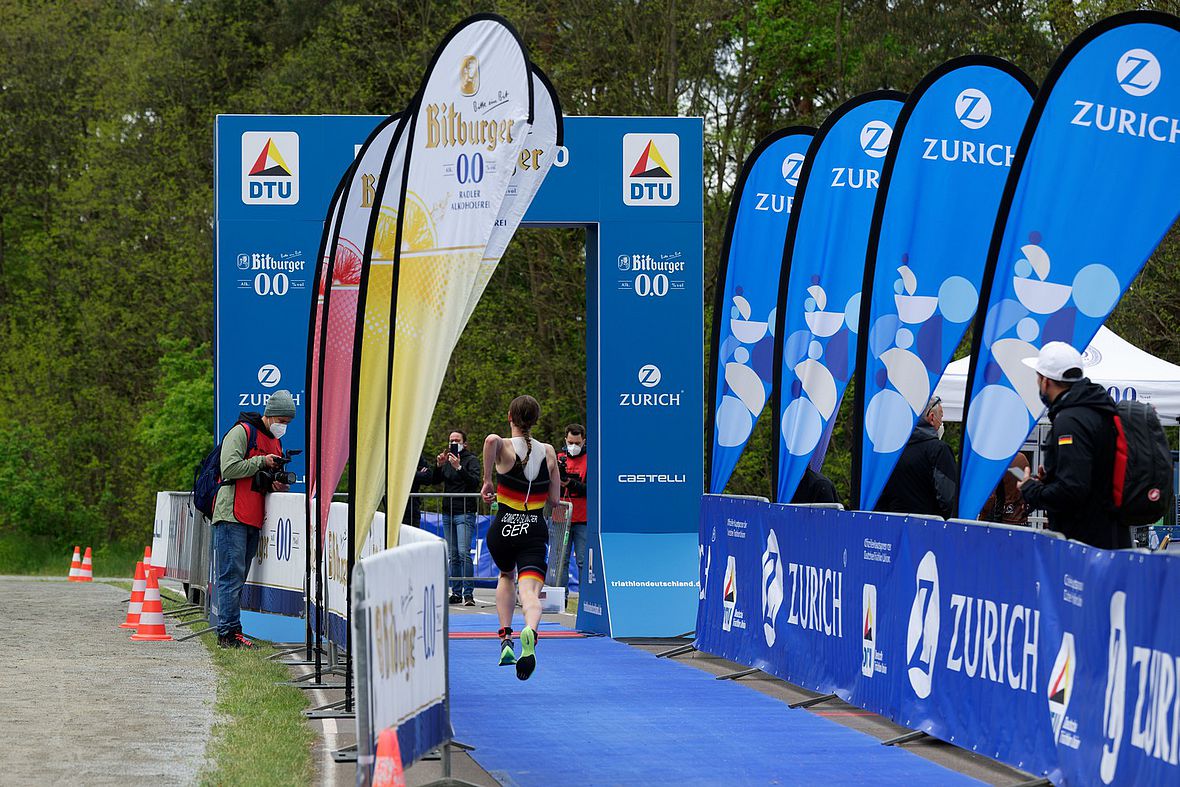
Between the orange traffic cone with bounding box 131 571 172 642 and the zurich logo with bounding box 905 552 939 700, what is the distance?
8.16 meters

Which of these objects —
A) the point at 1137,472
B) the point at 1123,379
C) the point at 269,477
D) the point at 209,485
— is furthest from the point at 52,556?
the point at 1137,472

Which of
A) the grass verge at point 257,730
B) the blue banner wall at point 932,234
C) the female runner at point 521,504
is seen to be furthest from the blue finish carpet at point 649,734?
the blue banner wall at point 932,234

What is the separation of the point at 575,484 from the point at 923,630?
10.8 meters

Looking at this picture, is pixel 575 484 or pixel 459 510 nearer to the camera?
pixel 575 484

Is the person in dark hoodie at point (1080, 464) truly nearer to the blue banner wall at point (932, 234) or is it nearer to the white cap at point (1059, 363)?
the white cap at point (1059, 363)

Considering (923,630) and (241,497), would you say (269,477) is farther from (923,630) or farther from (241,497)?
(923,630)

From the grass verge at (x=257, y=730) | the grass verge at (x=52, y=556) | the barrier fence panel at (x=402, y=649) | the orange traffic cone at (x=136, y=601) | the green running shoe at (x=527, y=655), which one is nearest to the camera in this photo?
the barrier fence panel at (x=402, y=649)

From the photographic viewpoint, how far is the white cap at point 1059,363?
28.7 ft

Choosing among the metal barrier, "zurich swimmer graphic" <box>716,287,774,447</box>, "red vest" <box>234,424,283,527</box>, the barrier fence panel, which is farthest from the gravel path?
Answer: "zurich swimmer graphic" <box>716,287,774,447</box>

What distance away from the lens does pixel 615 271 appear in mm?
16219

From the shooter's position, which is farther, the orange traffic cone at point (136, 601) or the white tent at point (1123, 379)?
the white tent at point (1123, 379)

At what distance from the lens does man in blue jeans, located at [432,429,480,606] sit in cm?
2039

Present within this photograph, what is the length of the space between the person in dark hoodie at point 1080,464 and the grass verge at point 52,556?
24.4 m

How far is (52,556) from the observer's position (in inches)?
1474
